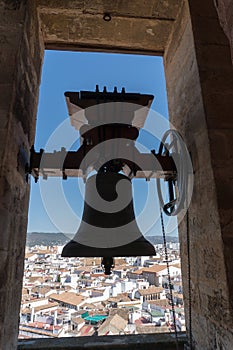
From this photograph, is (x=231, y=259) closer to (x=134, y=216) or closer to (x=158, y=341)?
(x=134, y=216)

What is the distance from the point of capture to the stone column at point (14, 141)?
3.64ft

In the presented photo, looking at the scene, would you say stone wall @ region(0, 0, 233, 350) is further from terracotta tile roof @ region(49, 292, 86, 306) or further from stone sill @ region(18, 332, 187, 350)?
terracotta tile roof @ region(49, 292, 86, 306)

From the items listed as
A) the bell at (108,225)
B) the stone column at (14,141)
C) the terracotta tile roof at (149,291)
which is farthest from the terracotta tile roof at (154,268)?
the stone column at (14,141)

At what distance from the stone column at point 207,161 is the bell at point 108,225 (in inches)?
12.4

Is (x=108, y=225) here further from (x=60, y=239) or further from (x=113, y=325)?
(x=113, y=325)

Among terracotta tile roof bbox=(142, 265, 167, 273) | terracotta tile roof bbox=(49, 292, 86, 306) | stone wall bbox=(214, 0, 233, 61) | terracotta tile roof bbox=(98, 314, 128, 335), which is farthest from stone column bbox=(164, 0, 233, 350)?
terracotta tile roof bbox=(49, 292, 86, 306)

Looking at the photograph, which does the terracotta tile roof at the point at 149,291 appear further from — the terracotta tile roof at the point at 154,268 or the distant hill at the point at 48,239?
the distant hill at the point at 48,239

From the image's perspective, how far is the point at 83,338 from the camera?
1516 mm

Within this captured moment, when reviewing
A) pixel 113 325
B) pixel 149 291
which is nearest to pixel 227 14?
pixel 113 325

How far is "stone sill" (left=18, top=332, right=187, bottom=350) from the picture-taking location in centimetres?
141

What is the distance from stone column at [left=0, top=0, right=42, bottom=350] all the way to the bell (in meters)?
0.29

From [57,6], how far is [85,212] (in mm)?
1383

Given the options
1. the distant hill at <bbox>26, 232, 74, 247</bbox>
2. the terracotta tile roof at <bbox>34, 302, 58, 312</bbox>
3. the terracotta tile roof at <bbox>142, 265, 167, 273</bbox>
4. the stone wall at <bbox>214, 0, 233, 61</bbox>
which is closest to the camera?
the stone wall at <bbox>214, 0, 233, 61</bbox>

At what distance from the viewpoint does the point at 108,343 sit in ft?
4.72
